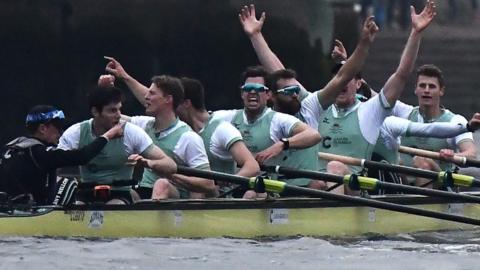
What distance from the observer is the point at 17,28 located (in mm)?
21062

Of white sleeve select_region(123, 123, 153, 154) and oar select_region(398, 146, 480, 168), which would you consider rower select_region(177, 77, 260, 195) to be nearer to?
white sleeve select_region(123, 123, 153, 154)

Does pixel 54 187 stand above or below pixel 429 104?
below

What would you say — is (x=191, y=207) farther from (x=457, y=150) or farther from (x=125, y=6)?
(x=125, y=6)

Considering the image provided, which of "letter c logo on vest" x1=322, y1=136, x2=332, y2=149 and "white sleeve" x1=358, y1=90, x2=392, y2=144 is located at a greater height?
"white sleeve" x1=358, y1=90, x2=392, y2=144

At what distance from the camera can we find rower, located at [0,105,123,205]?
1079 centimetres

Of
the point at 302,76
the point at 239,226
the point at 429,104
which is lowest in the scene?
the point at 239,226

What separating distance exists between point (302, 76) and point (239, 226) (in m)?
10.7

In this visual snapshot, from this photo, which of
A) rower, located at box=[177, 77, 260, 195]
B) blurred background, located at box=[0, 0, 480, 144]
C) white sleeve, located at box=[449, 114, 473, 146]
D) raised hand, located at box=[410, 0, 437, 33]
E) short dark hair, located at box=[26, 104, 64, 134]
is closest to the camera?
short dark hair, located at box=[26, 104, 64, 134]

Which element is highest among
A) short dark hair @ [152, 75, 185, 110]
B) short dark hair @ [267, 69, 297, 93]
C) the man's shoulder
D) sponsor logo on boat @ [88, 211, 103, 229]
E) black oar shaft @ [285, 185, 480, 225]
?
short dark hair @ [267, 69, 297, 93]

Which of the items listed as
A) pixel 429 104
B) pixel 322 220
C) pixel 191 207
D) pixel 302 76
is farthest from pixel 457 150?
pixel 302 76

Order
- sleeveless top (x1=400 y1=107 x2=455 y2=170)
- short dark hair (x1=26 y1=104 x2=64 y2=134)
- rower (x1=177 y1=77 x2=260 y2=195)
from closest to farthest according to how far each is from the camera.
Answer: short dark hair (x1=26 y1=104 x2=64 y2=134) < rower (x1=177 y1=77 x2=260 y2=195) < sleeveless top (x1=400 y1=107 x2=455 y2=170)

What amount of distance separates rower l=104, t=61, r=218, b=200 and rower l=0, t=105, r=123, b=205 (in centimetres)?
70

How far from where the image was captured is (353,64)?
12.2 meters

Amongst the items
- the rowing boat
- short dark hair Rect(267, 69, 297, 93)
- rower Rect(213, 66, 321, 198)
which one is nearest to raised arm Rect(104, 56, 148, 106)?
rower Rect(213, 66, 321, 198)
